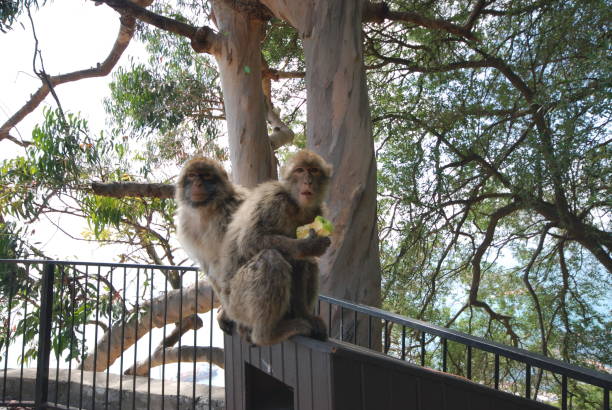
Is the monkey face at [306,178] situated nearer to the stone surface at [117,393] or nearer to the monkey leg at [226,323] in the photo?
the monkey leg at [226,323]

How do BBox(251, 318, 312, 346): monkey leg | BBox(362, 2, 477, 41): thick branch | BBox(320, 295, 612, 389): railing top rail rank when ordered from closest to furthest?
BBox(320, 295, 612, 389): railing top rail < BBox(251, 318, 312, 346): monkey leg < BBox(362, 2, 477, 41): thick branch

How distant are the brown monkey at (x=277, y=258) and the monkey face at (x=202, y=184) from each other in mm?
313

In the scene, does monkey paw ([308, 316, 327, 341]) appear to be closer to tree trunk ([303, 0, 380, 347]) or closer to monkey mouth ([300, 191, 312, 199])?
monkey mouth ([300, 191, 312, 199])

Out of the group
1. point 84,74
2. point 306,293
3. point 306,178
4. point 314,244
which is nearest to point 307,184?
point 306,178

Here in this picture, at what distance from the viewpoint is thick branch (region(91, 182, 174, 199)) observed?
6336mm

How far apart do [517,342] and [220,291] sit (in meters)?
6.22

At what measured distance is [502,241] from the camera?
852 cm

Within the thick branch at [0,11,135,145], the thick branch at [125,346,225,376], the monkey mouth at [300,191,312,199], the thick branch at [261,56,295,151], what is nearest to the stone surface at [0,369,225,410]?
the monkey mouth at [300,191,312,199]

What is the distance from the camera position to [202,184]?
3.73m

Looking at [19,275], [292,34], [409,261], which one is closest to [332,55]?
[409,261]

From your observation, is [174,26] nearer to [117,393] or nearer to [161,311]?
[117,393]

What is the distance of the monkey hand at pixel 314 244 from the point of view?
9.80ft

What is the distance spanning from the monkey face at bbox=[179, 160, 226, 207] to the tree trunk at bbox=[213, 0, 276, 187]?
3.32 meters

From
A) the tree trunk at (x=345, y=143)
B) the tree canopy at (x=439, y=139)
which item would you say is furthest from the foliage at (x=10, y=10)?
the tree trunk at (x=345, y=143)
